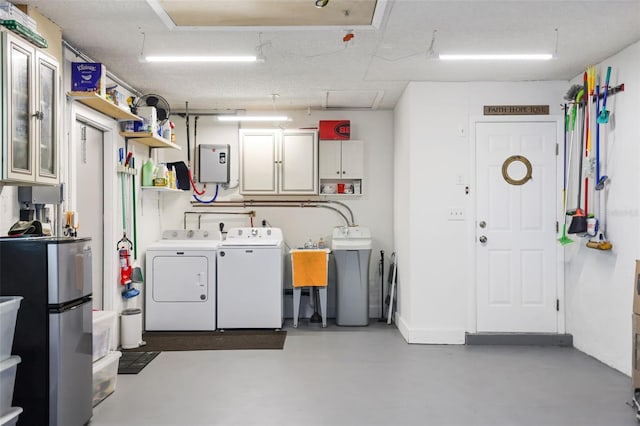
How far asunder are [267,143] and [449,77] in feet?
7.92

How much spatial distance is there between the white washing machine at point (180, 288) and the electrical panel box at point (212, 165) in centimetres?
116

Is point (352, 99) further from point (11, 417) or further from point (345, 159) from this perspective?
point (11, 417)

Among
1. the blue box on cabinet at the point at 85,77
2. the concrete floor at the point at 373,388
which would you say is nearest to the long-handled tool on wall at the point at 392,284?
the concrete floor at the point at 373,388

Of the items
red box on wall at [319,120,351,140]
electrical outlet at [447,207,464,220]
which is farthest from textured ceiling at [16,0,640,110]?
electrical outlet at [447,207,464,220]

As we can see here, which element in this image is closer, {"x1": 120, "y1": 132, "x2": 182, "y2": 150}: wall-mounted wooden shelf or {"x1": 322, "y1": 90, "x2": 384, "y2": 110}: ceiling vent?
{"x1": 120, "y1": 132, "x2": 182, "y2": 150}: wall-mounted wooden shelf

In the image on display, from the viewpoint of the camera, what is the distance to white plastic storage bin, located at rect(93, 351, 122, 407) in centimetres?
332

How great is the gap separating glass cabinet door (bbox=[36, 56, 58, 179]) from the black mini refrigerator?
0.51 metres

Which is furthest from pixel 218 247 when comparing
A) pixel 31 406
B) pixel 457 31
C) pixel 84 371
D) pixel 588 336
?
pixel 588 336

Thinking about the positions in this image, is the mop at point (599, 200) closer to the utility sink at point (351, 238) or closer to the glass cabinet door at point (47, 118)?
the utility sink at point (351, 238)

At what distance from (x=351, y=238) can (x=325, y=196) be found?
2.49 feet

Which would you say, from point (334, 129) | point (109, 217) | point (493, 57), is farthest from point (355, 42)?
point (109, 217)

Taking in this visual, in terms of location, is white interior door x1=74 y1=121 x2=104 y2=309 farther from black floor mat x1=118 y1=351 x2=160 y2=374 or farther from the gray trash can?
the gray trash can

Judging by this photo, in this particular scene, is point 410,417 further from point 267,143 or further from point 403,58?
point 267,143

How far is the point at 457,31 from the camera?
3.61 metres
